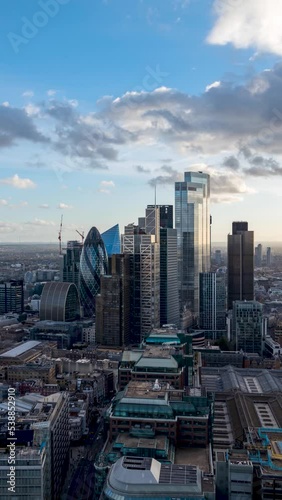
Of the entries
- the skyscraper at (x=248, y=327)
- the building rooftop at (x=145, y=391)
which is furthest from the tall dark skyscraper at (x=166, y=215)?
the building rooftop at (x=145, y=391)

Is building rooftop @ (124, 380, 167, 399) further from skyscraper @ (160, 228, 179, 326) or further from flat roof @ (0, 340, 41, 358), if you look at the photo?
skyscraper @ (160, 228, 179, 326)

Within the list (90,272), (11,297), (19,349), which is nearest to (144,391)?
(19,349)

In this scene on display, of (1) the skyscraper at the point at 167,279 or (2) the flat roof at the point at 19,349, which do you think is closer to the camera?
(2) the flat roof at the point at 19,349

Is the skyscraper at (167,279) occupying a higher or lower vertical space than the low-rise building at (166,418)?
higher

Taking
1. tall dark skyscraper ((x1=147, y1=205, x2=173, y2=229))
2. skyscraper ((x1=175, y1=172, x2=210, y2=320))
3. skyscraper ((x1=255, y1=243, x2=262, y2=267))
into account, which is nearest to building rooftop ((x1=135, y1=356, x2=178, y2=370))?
skyscraper ((x1=175, y1=172, x2=210, y2=320))

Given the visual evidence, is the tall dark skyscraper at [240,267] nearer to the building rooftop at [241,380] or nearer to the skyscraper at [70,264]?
the skyscraper at [70,264]

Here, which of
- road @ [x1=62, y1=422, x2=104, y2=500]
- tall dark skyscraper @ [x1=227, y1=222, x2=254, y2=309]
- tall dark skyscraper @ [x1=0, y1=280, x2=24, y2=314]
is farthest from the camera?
tall dark skyscraper @ [x1=0, y1=280, x2=24, y2=314]

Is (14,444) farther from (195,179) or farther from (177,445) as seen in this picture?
(195,179)
